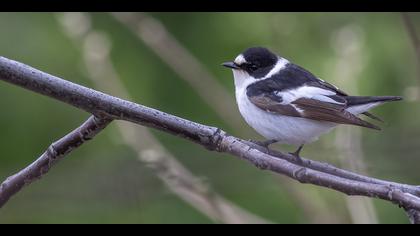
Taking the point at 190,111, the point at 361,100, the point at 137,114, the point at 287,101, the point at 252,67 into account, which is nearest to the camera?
the point at 137,114

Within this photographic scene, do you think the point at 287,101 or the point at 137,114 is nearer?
the point at 137,114

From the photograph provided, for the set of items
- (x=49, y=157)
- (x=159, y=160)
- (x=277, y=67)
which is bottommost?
(x=49, y=157)

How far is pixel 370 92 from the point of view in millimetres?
4262

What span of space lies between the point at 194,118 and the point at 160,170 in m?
2.01

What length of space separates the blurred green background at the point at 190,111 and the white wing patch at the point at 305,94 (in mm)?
234

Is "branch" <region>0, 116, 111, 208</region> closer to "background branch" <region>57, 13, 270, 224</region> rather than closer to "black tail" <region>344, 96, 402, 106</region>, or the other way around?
"background branch" <region>57, 13, 270, 224</region>

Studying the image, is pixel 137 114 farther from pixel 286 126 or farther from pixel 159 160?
pixel 286 126

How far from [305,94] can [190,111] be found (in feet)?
5.16

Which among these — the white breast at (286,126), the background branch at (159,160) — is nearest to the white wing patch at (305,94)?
the white breast at (286,126)

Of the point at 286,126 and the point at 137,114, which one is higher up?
the point at 286,126

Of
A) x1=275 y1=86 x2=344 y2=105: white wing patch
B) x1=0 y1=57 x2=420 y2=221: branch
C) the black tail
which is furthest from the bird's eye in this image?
x1=0 y1=57 x2=420 y2=221: branch

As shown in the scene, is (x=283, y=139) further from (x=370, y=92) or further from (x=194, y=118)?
(x=194, y=118)

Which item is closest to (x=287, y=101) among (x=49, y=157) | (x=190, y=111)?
(x=190, y=111)

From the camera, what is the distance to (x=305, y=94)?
335 cm
